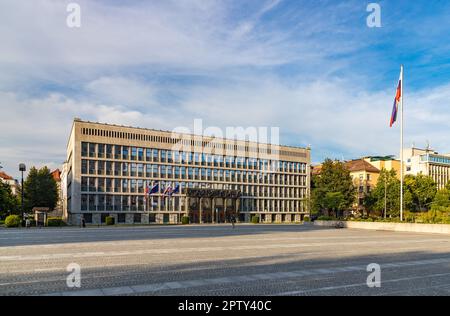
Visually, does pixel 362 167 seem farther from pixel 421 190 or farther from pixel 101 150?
pixel 101 150

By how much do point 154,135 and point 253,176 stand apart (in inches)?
1035

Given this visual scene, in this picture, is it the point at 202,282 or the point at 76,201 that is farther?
the point at 76,201

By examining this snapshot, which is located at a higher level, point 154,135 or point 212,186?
point 154,135

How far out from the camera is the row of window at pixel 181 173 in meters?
77.6

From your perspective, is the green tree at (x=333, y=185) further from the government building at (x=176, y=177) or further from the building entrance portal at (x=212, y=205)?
the building entrance portal at (x=212, y=205)

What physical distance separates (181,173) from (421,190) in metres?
56.1

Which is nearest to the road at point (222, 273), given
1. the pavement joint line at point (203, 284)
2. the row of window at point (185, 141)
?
the pavement joint line at point (203, 284)

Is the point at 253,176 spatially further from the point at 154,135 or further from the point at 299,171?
the point at 154,135

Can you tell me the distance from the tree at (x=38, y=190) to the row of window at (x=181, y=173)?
29.4 meters

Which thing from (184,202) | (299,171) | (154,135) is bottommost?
(184,202)

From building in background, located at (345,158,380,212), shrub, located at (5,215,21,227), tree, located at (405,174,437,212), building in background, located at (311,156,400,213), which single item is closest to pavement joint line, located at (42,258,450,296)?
shrub, located at (5,215,21,227)

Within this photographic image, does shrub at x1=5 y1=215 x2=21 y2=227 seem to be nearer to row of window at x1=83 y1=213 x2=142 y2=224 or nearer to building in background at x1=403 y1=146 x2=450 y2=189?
row of window at x1=83 y1=213 x2=142 y2=224
